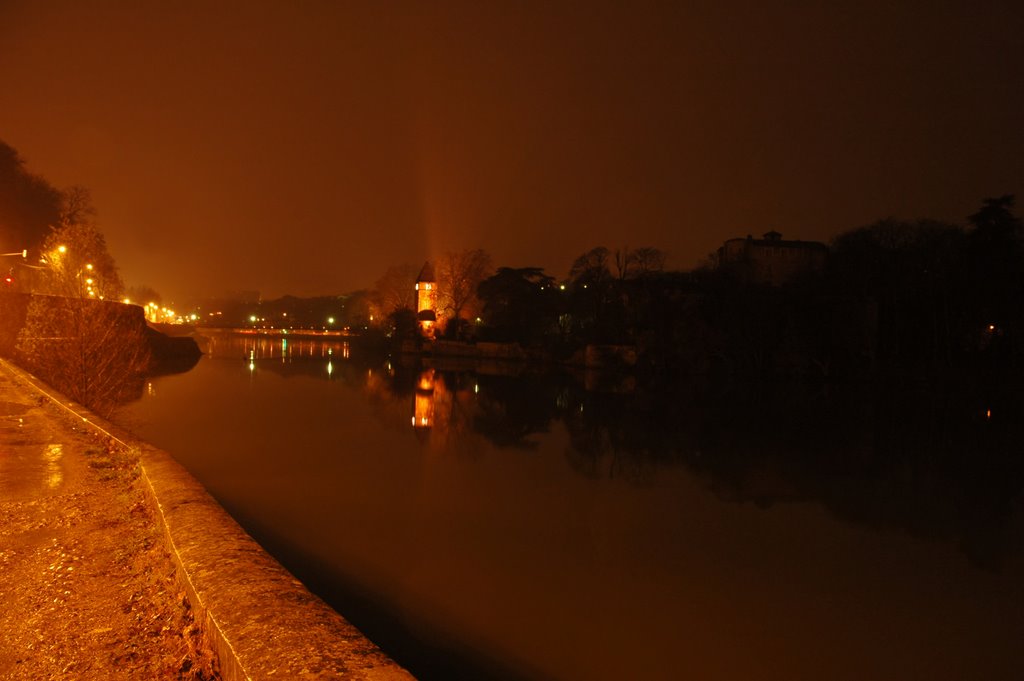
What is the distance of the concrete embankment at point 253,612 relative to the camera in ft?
10.0

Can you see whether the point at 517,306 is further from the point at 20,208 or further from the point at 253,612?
the point at 253,612

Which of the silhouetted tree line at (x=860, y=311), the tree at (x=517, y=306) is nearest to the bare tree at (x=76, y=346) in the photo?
the silhouetted tree line at (x=860, y=311)

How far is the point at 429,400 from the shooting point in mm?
28156

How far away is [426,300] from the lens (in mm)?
73125

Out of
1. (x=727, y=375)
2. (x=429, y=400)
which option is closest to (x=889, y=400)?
(x=727, y=375)

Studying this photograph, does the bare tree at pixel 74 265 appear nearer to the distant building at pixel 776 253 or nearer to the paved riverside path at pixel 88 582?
the paved riverside path at pixel 88 582

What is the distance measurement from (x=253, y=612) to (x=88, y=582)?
5.63 feet

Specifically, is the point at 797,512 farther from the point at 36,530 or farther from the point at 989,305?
the point at 989,305

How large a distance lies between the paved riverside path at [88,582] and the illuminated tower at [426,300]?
203 ft

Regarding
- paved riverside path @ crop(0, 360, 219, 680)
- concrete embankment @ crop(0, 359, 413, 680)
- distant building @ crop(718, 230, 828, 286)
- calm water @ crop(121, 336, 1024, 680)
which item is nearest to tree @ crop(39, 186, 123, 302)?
calm water @ crop(121, 336, 1024, 680)

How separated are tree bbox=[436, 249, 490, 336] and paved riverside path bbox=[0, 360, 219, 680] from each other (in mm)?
60592

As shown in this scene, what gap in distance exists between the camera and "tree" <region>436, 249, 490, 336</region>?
67.9m

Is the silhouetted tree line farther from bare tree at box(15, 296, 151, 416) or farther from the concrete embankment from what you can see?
the concrete embankment

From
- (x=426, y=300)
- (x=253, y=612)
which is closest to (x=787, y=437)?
(x=253, y=612)
